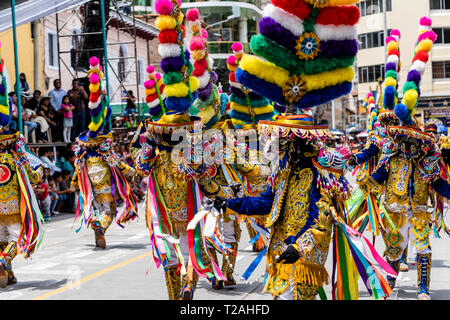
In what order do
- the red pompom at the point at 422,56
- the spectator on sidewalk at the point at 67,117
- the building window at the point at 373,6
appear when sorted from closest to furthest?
the red pompom at the point at 422,56
the spectator on sidewalk at the point at 67,117
the building window at the point at 373,6

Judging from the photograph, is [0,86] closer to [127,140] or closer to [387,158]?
[387,158]

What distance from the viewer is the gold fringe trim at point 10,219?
7.81m

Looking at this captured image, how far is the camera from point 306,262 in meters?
4.69

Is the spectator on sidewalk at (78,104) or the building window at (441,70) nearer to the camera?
the spectator on sidewalk at (78,104)

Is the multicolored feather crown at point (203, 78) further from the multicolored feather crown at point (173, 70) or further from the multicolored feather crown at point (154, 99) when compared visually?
the multicolored feather crown at point (173, 70)

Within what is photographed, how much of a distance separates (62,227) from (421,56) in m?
9.25

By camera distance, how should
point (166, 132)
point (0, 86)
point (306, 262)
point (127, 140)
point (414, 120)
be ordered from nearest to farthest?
point (306, 262)
point (166, 132)
point (414, 120)
point (0, 86)
point (127, 140)

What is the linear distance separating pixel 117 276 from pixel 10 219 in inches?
60.0

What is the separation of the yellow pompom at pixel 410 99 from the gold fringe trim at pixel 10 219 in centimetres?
471

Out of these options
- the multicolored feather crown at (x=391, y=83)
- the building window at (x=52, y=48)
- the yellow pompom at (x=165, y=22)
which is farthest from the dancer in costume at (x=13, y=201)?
the building window at (x=52, y=48)

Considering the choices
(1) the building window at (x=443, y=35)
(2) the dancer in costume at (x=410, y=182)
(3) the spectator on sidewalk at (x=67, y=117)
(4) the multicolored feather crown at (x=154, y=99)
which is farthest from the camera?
(1) the building window at (x=443, y=35)

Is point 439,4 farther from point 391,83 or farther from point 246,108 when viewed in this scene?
point 391,83

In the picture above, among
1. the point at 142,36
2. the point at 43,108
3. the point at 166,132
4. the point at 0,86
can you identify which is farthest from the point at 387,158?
the point at 142,36

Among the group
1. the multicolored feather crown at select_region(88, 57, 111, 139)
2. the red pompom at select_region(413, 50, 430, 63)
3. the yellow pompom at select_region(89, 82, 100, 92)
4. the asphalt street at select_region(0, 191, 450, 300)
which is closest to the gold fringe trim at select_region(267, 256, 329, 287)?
the asphalt street at select_region(0, 191, 450, 300)
